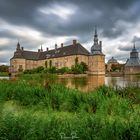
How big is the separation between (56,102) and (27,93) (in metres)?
1.72

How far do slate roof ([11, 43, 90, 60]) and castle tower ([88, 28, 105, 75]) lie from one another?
6.88 feet

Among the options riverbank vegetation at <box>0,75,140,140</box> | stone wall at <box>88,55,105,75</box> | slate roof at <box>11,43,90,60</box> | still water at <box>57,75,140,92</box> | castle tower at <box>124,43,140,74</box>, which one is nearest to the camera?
riverbank vegetation at <box>0,75,140,140</box>

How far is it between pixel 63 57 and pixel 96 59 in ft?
34.7

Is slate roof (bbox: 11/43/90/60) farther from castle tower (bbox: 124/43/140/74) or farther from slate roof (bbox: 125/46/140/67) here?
slate roof (bbox: 125/46/140/67)

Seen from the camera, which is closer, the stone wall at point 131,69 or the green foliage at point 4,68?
the stone wall at point 131,69

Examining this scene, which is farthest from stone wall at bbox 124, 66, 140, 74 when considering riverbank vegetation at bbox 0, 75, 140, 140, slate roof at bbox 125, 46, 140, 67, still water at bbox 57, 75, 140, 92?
riverbank vegetation at bbox 0, 75, 140, 140

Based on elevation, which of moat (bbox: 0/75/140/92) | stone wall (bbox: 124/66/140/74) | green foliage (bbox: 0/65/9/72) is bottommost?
moat (bbox: 0/75/140/92)

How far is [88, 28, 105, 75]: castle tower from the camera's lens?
8200 cm

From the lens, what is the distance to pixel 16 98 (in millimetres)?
10844

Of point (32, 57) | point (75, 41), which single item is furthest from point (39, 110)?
point (32, 57)

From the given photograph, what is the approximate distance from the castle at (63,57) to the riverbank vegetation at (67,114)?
209 ft

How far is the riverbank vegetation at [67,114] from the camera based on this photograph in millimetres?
4699

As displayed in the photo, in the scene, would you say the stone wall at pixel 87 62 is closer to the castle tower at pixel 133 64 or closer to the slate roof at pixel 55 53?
the slate roof at pixel 55 53

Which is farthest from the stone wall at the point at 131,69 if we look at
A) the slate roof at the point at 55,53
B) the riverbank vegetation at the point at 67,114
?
the riverbank vegetation at the point at 67,114
